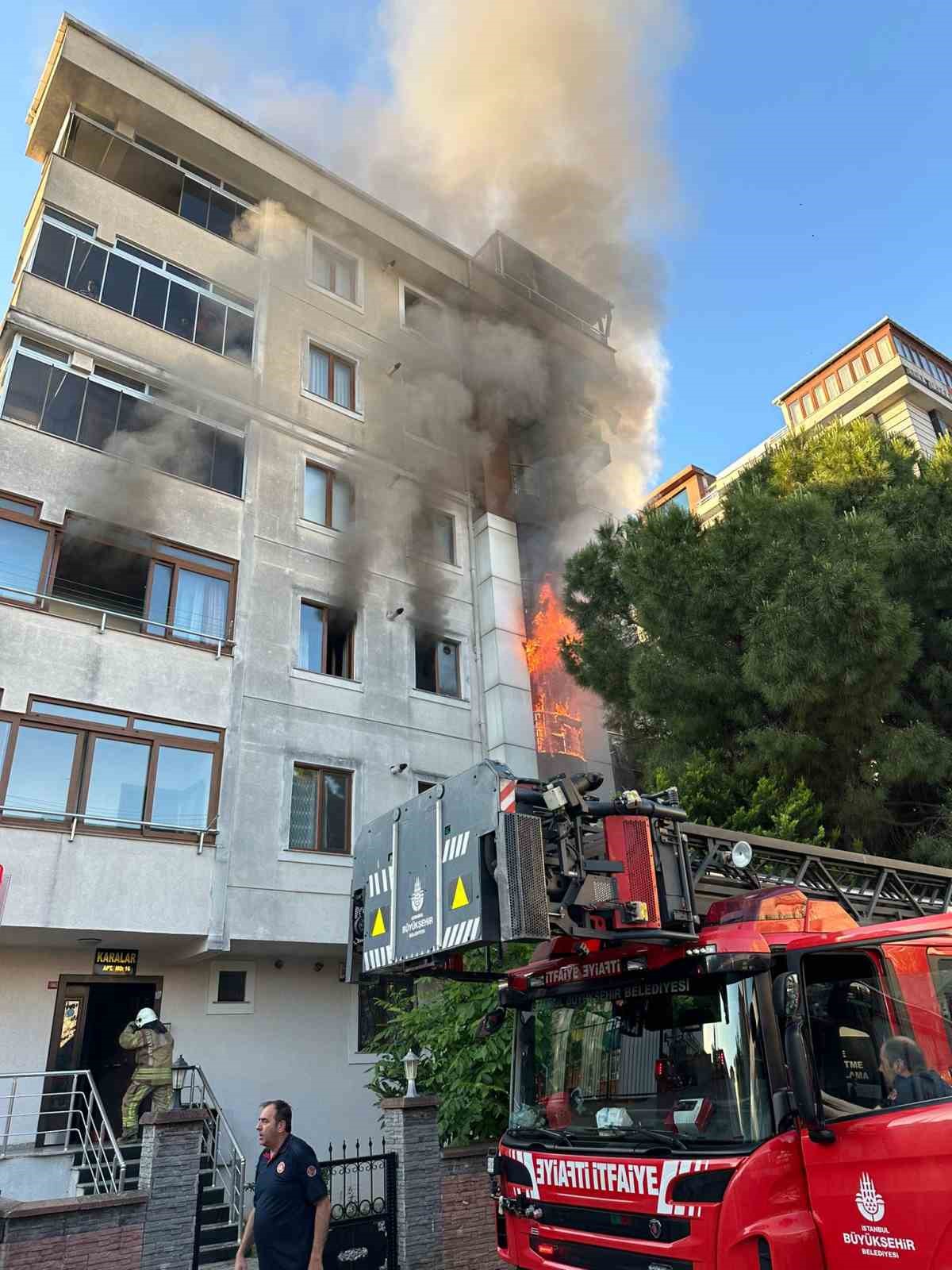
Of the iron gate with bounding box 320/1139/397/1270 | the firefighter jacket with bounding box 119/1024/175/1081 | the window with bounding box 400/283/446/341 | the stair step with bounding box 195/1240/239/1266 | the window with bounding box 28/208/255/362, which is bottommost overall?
the stair step with bounding box 195/1240/239/1266

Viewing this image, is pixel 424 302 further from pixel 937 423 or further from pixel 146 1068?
pixel 937 423

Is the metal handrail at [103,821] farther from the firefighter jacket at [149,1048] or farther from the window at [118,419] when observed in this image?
the window at [118,419]

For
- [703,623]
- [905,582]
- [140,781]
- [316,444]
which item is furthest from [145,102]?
[905,582]

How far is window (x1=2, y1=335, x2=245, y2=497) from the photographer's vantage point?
42.8ft

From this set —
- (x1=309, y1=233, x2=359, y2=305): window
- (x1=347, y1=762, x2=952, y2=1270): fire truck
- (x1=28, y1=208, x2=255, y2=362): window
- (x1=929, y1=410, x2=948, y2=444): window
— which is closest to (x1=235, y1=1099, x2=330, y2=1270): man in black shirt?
(x1=347, y1=762, x2=952, y2=1270): fire truck

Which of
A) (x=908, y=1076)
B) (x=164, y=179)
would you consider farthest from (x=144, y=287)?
(x=908, y=1076)

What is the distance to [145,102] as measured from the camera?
1588cm

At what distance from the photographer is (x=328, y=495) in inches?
635

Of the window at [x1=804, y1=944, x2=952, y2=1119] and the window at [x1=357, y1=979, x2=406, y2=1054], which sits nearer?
the window at [x1=804, y1=944, x2=952, y2=1119]

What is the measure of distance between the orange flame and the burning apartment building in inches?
2.9

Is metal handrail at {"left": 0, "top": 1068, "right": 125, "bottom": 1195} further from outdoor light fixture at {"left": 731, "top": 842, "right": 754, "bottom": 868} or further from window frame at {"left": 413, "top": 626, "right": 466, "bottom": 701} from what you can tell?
window frame at {"left": 413, "top": 626, "right": 466, "bottom": 701}

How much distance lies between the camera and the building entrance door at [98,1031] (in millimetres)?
11125

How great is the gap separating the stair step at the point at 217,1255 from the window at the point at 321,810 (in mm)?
4953

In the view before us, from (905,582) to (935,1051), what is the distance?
9385 millimetres
